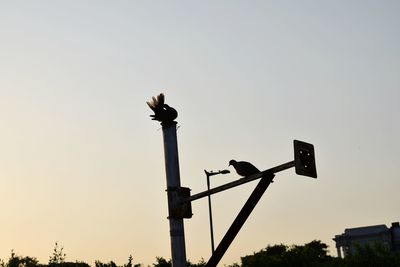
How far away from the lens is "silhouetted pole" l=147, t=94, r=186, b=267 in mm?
9445

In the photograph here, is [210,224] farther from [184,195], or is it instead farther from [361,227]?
[361,227]

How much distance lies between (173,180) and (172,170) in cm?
17

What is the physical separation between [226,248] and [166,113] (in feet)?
8.14

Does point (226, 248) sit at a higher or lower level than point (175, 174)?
lower

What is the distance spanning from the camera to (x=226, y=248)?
8711mm

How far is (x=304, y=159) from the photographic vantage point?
807 centimetres

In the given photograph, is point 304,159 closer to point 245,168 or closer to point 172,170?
point 245,168

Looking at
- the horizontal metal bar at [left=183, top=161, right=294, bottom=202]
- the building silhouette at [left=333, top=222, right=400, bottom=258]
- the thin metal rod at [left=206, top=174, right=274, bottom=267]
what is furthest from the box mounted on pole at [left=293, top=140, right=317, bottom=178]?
the building silhouette at [left=333, top=222, right=400, bottom=258]

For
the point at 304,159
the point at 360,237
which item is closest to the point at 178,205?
the point at 304,159

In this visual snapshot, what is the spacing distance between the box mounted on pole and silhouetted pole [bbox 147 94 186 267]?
229cm

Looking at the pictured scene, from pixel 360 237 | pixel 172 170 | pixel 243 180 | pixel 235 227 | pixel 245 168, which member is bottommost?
pixel 235 227

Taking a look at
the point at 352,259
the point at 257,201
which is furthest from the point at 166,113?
the point at 352,259

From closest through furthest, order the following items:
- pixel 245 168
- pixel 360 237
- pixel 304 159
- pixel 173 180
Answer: pixel 304 159, pixel 245 168, pixel 173 180, pixel 360 237

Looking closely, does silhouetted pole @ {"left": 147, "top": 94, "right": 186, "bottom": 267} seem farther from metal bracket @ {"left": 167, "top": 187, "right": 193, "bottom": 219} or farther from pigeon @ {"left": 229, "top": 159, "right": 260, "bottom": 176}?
pigeon @ {"left": 229, "top": 159, "right": 260, "bottom": 176}
